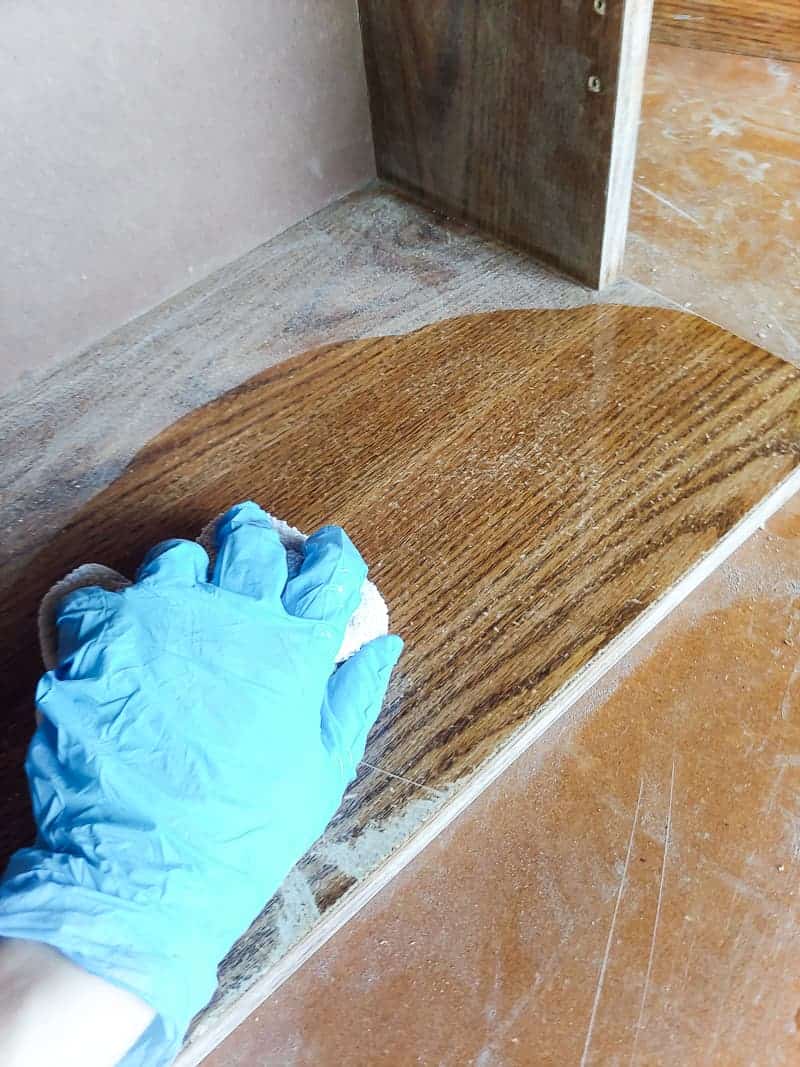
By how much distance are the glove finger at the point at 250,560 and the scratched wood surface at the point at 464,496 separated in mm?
177

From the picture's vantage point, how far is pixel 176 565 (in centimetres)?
94

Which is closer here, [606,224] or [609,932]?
[609,932]

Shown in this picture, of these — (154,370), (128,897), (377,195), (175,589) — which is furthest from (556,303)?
(128,897)

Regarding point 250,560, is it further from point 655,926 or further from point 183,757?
point 655,926

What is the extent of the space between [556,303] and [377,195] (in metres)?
0.46

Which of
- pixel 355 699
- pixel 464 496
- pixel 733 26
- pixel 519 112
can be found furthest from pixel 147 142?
pixel 733 26

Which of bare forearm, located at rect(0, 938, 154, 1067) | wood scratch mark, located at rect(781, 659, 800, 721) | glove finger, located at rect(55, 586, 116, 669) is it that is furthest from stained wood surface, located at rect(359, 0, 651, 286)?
bare forearm, located at rect(0, 938, 154, 1067)

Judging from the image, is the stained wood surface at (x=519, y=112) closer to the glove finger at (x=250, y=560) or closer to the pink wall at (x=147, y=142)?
the pink wall at (x=147, y=142)

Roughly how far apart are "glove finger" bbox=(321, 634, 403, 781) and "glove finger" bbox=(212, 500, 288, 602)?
0.12 meters

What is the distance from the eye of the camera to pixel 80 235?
53.3 inches

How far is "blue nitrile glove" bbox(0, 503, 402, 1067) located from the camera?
0.76 meters

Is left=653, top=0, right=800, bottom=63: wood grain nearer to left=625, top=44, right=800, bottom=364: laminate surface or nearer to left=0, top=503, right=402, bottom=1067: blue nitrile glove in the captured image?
left=625, top=44, right=800, bottom=364: laminate surface

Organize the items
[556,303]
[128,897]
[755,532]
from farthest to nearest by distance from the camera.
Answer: [556,303] < [755,532] < [128,897]

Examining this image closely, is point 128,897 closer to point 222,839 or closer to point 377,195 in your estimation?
point 222,839
